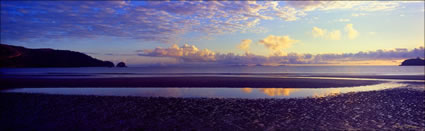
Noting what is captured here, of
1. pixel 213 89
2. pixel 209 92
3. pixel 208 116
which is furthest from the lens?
pixel 213 89

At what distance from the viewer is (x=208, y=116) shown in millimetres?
13383

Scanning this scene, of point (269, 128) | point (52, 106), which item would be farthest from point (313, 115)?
point (52, 106)

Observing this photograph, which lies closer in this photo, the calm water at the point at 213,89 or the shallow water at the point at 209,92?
the shallow water at the point at 209,92

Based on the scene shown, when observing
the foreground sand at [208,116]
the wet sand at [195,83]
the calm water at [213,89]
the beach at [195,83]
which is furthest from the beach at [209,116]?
the wet sand at [195,83]

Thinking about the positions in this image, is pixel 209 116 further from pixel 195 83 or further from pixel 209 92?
pixel 195 83

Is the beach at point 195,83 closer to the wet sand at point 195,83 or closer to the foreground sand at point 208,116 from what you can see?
the wet sand at point 195,83

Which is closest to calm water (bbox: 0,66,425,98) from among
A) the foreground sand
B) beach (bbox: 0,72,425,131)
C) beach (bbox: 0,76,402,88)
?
beach (bbox: 0,76,402,88)

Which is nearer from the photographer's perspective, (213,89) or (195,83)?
(213,89)

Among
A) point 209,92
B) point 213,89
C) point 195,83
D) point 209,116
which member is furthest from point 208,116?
point 195,83

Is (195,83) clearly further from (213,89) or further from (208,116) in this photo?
(208,116)

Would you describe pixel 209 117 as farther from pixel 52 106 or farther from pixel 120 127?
pixel 52 106

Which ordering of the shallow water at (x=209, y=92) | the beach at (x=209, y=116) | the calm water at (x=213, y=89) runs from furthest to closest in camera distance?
1. the calm water at (x=213, y=89)
2. the shallow water at (x=209, y=92)
3. the beach at (x=209, y=116)

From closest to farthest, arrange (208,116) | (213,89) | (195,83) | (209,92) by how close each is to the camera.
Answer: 1. (208,116)
2. (209,92)
3. (213,89)
4. (195,83)

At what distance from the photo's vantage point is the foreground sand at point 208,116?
11.4 meters
